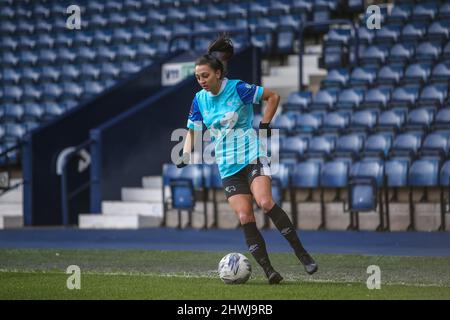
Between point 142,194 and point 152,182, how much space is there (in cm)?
44

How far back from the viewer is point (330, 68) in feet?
62.9

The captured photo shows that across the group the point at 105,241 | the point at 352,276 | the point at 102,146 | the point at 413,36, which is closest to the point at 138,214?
the point at 102,146

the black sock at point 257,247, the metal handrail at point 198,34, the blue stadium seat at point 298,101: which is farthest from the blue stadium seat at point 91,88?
the black sock at point 257,247

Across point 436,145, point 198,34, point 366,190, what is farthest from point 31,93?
point 436,145

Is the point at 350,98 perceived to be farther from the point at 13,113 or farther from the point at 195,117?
the point at 195,117

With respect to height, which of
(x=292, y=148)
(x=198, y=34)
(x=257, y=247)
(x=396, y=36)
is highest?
(x=198, y=34)

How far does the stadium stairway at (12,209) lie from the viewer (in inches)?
722

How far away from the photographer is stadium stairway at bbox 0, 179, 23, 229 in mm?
18328

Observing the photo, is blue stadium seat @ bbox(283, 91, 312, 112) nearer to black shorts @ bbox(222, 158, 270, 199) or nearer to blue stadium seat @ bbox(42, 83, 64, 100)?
blue stadium seat @ bbox(42, 83, 64, 100)

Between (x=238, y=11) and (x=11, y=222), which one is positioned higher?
(x=238, y=11)

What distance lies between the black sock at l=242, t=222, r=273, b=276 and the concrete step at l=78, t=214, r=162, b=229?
8.66 metres

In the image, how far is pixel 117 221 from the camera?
57.4ft
